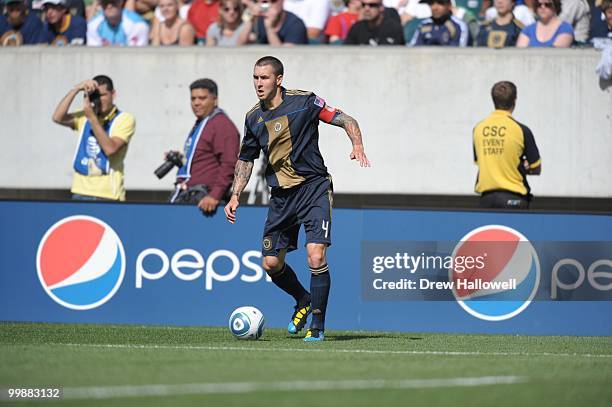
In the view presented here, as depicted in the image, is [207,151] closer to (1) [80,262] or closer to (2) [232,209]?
(1) [80,262]

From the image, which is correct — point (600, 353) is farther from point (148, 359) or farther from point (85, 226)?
point (85, 226)

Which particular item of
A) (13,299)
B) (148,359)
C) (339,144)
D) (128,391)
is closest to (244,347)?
(148,359)

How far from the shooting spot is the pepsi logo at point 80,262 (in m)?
13.3

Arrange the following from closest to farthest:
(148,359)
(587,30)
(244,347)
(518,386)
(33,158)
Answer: (518,386) < (148,359) < (244,347) < (587,30) < (33,158)

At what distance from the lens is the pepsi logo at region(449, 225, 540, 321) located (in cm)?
1288

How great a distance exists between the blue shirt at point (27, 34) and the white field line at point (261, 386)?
496 inches

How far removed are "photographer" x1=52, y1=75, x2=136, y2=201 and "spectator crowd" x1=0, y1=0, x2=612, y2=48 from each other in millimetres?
3687

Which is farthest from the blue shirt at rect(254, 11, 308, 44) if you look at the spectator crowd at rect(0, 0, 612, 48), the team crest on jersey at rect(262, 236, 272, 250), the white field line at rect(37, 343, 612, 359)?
the white field line at rect(37, 343, 612, 359)

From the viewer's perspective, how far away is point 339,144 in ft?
58.2

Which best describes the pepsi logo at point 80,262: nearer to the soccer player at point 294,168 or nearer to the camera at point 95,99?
the camera at point 95,99

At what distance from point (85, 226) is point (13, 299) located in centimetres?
122

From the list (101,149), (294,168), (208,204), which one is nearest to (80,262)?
(101,149)

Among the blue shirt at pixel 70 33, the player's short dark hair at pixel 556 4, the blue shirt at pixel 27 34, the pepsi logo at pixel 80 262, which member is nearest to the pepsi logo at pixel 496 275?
the pepsi logo at pixel 80 262

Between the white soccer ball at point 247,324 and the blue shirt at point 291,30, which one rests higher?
the blue shirt at point 291,30
